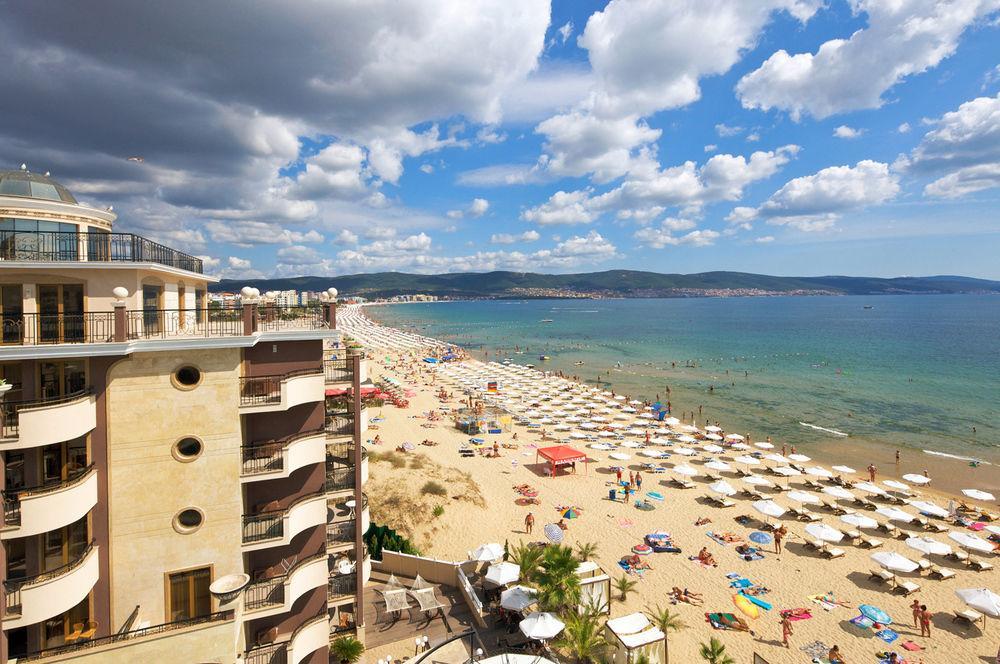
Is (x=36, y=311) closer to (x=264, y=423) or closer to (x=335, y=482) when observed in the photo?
(x=264, y=423)

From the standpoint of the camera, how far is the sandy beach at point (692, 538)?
1650 cm

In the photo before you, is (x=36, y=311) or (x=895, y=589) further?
(x=895, y=589)

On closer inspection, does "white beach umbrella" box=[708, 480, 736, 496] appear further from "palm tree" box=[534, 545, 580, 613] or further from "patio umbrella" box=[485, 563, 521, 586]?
"patio umbrella" box=[485, 563, 521, 586]

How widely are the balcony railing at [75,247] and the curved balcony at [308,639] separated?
9.78m

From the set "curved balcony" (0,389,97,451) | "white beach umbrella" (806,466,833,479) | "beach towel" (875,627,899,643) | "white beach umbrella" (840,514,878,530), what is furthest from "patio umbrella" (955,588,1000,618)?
"curved balcony" (0,389,97,451)

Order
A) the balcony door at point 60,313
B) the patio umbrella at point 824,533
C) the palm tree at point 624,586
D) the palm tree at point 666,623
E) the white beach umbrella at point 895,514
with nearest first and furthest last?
the balcony door at point 60,313 < the palm tree at point 666,623 < the palm tree at point 624,586 < the patio umbrella at point 824,533 < the white beach umbrella at point 895,514

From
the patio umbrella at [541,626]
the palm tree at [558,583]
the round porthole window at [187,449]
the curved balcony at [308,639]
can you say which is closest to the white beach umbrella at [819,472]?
the palm tree at [558,583]

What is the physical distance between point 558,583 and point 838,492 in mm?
21372

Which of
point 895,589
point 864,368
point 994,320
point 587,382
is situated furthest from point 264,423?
point 994,320

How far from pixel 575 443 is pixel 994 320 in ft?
681

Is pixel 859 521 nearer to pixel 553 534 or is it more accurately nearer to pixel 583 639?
pixel 553 534

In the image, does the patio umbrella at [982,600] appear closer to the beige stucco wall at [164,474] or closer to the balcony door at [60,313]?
the beige stucco wall at [164,474]

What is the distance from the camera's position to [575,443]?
128 ft

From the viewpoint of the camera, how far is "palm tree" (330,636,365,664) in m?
14.3
